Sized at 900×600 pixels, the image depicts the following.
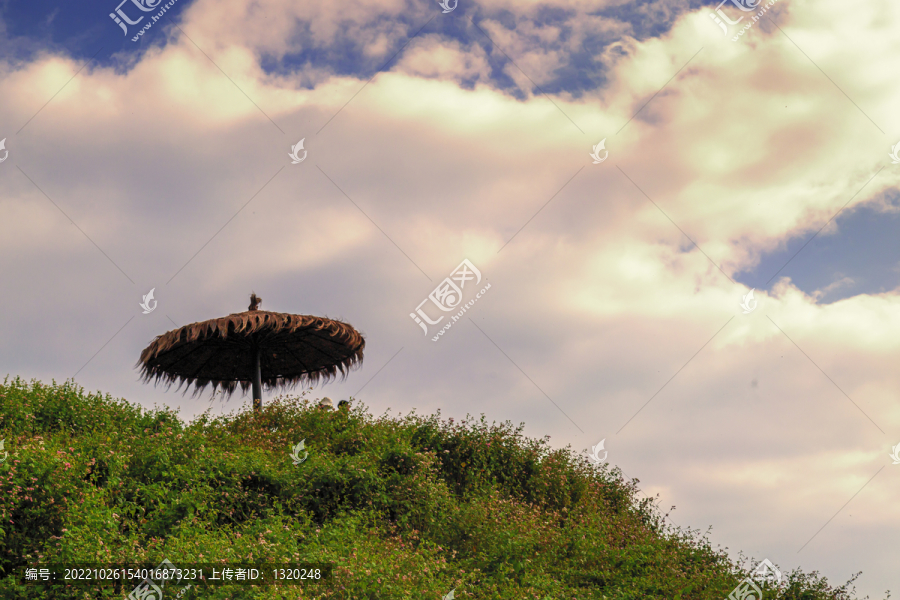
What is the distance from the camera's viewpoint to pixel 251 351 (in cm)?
1533

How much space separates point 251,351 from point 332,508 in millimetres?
5994

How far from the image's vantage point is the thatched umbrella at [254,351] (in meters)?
13.9

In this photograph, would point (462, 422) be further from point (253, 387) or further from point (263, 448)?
point (253, 387)

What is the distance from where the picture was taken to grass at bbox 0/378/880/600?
25.5 ft

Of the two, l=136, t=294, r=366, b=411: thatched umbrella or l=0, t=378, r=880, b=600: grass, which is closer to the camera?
l=0, t=378, r=880, b=600: grass

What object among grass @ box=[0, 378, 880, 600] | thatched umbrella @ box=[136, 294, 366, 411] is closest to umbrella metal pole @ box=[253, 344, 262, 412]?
thatched umbrella @ box=[136, 294, 366, 411]

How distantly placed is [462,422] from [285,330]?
410cm

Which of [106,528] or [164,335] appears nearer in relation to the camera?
[106,528]

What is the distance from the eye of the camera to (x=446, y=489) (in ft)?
37.6

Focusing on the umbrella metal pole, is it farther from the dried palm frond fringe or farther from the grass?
the grass

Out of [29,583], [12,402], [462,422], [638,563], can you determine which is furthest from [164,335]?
[638,563]

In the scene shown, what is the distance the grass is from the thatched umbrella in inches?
66.0

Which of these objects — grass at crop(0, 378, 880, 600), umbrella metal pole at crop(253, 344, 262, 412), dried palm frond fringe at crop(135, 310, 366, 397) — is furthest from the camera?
umbrella metal pole at crop(253, 344, 262, 412)

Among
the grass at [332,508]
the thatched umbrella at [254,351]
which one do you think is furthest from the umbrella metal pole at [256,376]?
the grass at [332,508]
